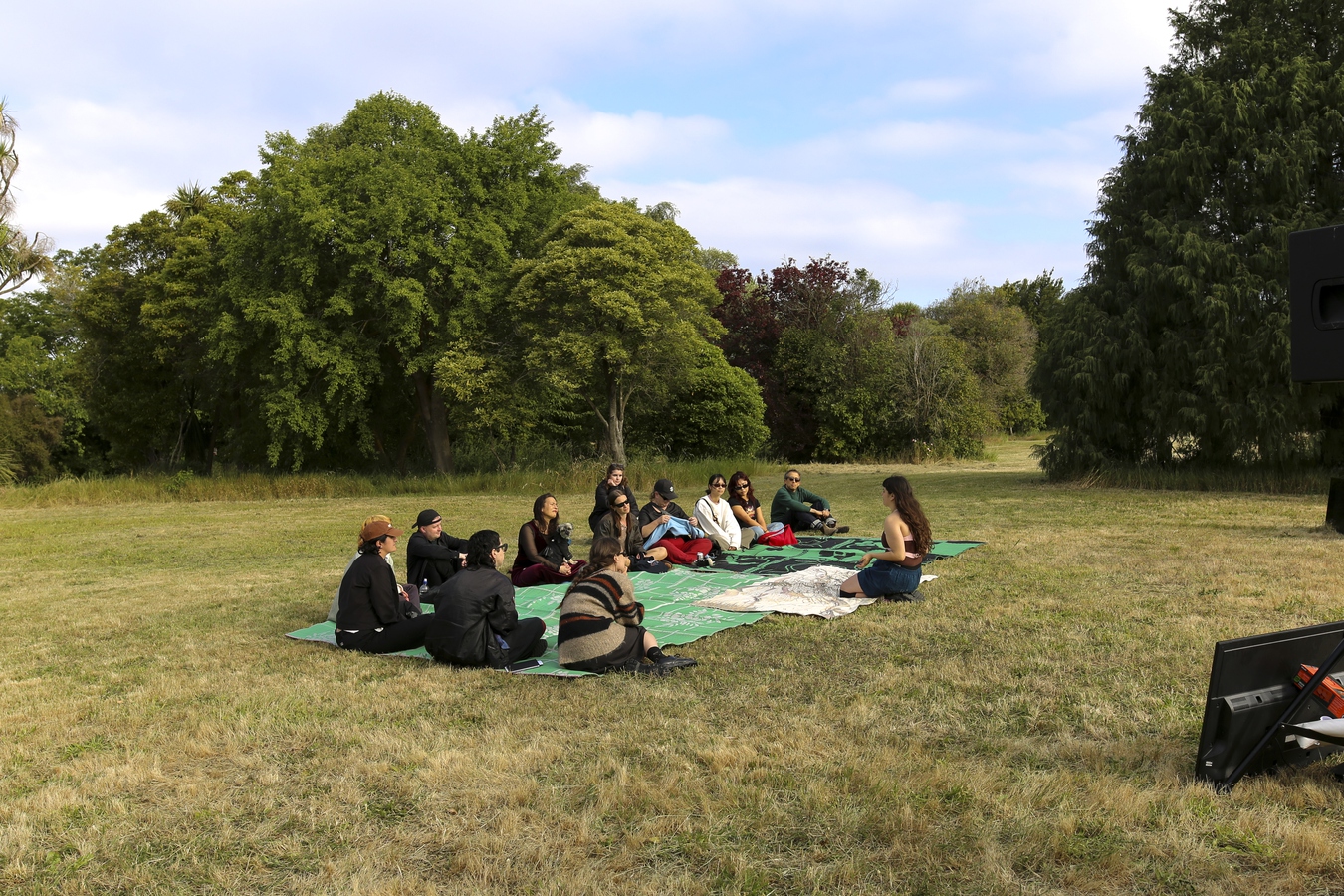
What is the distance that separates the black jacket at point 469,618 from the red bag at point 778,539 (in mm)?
5946

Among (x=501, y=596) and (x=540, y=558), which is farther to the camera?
(x=540, y=558)

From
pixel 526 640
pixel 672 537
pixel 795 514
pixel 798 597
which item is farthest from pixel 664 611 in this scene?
pixel 795 514

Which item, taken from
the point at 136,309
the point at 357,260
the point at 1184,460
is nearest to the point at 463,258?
the point at 357,260

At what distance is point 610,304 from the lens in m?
22.1

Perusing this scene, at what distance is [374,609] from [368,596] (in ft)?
0.34

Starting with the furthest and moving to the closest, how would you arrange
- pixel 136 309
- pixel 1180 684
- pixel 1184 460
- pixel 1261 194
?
pixel 136 309, pixel 1184 460, pixel 1261 194, pixel 1180 684

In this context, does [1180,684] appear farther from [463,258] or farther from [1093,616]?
[463,258]

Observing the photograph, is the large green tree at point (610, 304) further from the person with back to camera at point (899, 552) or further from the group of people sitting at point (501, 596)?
the person with back to camera at point (899, 552)

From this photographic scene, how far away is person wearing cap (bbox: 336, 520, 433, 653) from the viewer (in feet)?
22.3

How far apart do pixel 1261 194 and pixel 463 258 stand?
57.6ft

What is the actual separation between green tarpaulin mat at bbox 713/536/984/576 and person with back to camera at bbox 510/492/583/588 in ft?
5.76

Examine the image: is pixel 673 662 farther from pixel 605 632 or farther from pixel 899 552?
pixel 899 552

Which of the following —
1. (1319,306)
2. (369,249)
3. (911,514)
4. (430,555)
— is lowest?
(430,555)

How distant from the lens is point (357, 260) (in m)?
24.3
